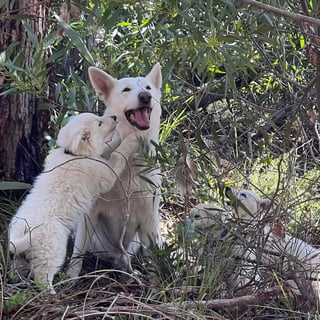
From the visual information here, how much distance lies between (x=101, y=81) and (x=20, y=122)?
2.93 feet

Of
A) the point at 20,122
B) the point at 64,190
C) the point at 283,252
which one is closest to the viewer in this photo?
the point at 283,252

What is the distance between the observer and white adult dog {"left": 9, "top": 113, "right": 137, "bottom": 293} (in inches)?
197

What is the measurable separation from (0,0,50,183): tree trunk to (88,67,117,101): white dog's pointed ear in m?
0.65

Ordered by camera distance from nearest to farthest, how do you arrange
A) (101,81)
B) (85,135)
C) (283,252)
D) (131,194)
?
(283,252)
(85,135)
(131,194)
(101,81)

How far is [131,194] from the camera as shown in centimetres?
595

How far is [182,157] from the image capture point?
5.66 meters

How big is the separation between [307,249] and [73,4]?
2348 mm

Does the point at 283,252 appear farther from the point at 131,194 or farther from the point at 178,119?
the point at 178,119

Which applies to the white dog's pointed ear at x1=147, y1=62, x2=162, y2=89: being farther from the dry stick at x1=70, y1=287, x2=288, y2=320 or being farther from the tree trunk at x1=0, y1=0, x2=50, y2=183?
the dry stick at x1=70, y1=287, x2=288, y2=320

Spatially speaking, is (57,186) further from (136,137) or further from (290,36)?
(290,36)

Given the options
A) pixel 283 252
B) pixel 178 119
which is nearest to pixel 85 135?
pixel 283 252

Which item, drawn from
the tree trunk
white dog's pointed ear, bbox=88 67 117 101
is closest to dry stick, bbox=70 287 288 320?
white dog's pointed ear, bbox=88 67 117 101

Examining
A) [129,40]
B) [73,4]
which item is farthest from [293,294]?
[129,40]

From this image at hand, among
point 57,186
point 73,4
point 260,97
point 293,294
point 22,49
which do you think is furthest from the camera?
point 260,97
